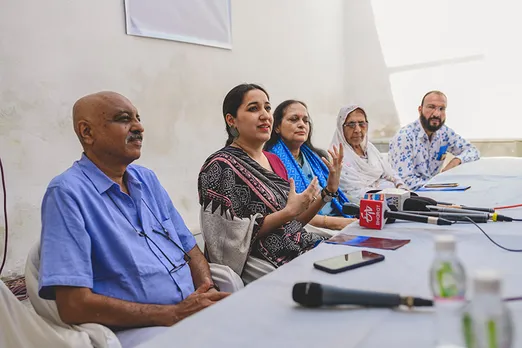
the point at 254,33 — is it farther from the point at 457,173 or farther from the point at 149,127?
the point at 457,173

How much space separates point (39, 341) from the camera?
109 cm

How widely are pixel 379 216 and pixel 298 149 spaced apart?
4.11 ft

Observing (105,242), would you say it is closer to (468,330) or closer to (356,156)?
(468,330)

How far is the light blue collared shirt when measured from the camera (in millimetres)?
1169

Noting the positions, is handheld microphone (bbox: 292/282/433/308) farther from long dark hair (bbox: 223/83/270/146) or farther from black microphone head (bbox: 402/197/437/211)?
long dark hair (bbox: 223/83/270/146)

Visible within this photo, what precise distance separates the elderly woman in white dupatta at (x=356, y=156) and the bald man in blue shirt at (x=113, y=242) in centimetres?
159

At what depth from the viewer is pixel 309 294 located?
0.78 meters

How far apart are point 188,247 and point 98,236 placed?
16.8 inches

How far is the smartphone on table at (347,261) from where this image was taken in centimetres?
101

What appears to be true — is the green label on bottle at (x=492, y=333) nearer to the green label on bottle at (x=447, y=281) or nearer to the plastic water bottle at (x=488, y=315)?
the plastic water bottle at (x=488, y=315)

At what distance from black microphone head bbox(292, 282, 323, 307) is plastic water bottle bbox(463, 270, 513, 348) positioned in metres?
0.40

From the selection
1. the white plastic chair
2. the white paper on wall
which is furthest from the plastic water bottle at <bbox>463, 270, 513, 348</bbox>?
the white paper on wall

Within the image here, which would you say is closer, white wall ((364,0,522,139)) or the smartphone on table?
the smartphone on table

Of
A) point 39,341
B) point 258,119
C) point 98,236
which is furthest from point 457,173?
point 39,341
